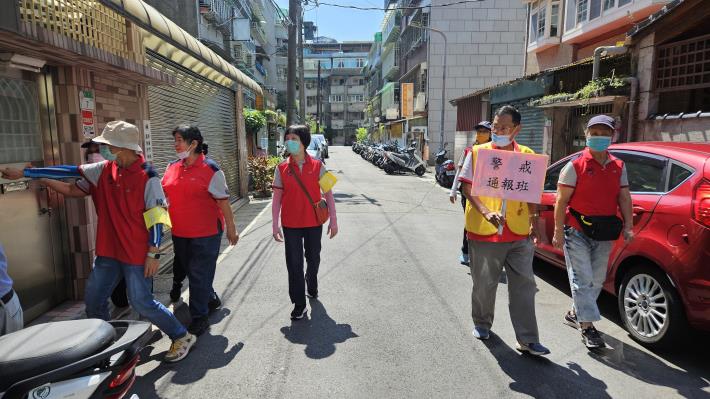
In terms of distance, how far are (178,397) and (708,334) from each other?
4175 millimetres

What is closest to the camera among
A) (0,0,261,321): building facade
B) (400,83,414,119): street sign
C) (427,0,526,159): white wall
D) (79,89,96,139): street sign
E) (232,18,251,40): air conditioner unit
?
(0,0,261,321): building facade

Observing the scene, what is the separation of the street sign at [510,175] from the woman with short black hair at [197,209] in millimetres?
2034

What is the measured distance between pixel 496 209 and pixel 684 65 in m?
6.55

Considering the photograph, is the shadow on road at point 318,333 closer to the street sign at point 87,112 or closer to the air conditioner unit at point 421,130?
the street sign at point 87,112

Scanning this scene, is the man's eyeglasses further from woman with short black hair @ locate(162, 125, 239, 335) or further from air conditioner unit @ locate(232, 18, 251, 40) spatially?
air conditioner unit @ locate(232, 18, 251, 40)

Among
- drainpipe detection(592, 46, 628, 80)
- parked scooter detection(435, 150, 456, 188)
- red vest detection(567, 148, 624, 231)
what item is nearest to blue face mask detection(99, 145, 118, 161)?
red vest detection(567, 148, 624, 231)

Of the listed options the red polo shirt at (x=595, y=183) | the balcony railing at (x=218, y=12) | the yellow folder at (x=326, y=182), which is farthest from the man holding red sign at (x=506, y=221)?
the balcony railing at (x=218, y=12)

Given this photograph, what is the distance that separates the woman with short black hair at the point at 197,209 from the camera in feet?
12.1

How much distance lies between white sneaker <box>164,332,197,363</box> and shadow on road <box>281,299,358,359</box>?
31.5 inches

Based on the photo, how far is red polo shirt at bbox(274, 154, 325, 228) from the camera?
414cm

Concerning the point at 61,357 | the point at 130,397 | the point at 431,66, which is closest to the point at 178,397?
the point at 130,397

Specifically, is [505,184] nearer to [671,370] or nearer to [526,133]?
[671,370]

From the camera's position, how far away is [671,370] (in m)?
3.29

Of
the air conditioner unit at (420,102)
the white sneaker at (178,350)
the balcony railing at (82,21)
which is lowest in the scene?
the white sneaker at (178,350)
